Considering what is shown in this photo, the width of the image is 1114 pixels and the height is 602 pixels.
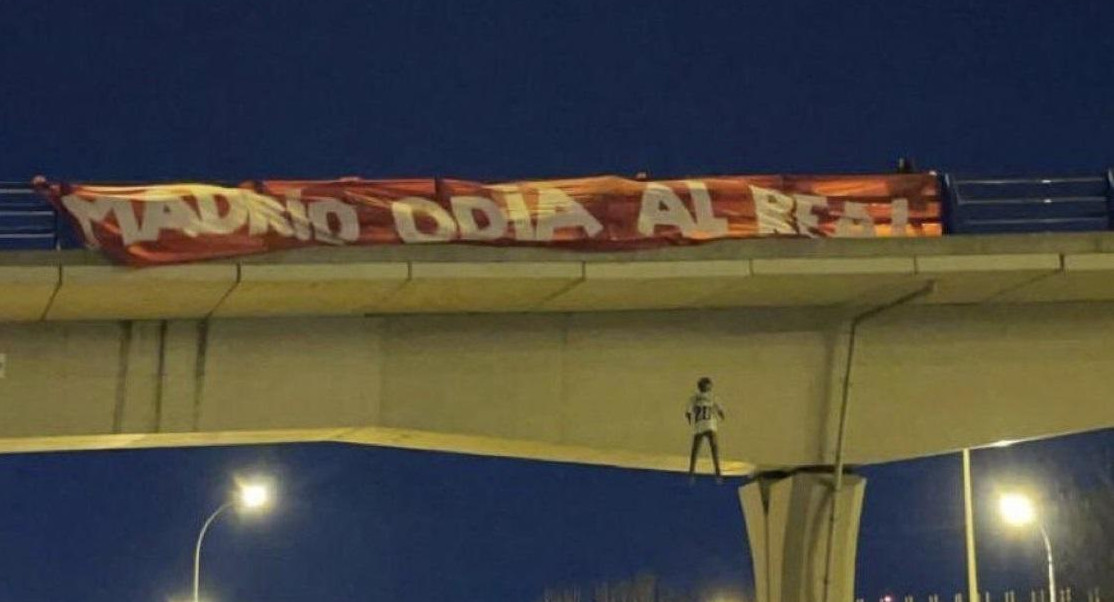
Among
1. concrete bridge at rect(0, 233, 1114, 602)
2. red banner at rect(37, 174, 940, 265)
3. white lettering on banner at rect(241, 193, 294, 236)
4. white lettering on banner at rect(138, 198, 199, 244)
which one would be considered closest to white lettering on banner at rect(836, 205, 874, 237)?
red banner at rect(37, 174, 940, 265)

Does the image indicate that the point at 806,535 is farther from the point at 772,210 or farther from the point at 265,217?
the point at 265,217

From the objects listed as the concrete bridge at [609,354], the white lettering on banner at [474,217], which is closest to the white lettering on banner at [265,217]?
the concrete bridge at [609,354]

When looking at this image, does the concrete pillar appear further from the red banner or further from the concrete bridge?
the red banner

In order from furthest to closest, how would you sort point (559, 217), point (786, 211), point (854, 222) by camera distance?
point (854, 222) → point (786, 211) → point (559, 217)

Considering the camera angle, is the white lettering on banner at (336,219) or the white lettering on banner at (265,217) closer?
the white lettering on banner at (265,217)

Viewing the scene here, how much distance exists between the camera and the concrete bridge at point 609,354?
62.0 ft

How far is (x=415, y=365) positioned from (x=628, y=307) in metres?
2.49

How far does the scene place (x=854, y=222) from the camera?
21.2 metres

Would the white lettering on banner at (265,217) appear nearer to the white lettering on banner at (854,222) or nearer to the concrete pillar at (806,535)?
the white lettering on banner at (854,222)

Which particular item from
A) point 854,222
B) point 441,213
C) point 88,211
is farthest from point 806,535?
point 88,211

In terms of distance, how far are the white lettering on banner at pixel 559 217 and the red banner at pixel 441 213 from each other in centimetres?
1

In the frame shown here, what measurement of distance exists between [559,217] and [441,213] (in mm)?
1258

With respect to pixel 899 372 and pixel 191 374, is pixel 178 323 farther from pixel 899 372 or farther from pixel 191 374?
pixel 899 372

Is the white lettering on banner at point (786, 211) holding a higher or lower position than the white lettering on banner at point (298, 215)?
higher
